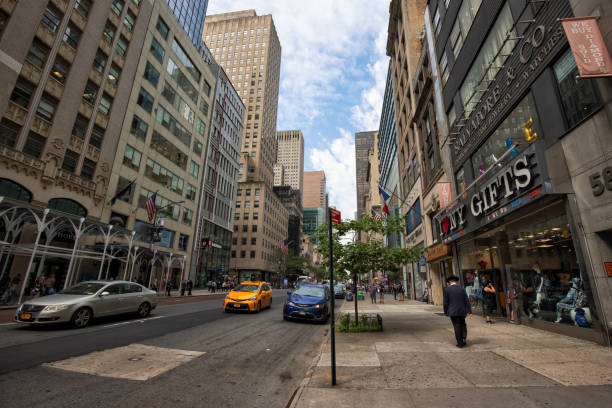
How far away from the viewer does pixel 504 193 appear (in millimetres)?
10867

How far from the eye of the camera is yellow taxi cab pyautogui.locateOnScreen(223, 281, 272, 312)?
14875 millimetres

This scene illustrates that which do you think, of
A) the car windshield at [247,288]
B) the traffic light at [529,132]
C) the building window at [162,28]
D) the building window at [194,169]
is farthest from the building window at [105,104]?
the traffic light at [529,132]

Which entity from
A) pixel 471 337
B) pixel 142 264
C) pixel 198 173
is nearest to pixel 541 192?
pixel 471 337

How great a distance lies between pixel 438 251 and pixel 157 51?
124ft

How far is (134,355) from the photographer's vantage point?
6.39m

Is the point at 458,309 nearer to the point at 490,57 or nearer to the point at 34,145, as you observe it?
the point at 490,57

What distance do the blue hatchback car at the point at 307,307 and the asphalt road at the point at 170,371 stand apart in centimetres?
237

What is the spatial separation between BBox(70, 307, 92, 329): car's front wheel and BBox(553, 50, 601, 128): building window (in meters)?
16.1

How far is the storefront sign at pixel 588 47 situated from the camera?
711 cm

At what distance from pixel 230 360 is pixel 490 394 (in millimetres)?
4970

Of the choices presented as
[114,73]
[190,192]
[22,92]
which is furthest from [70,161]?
[190,192]

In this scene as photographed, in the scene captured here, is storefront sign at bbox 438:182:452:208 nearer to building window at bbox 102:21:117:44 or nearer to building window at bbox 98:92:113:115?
building window at bbox 98:92:113:115

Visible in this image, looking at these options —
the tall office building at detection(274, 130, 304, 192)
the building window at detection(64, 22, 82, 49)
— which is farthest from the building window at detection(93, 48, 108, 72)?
the tall office building at detection(274, 130, 304, 192)

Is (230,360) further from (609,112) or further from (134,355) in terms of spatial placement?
(609,112)
